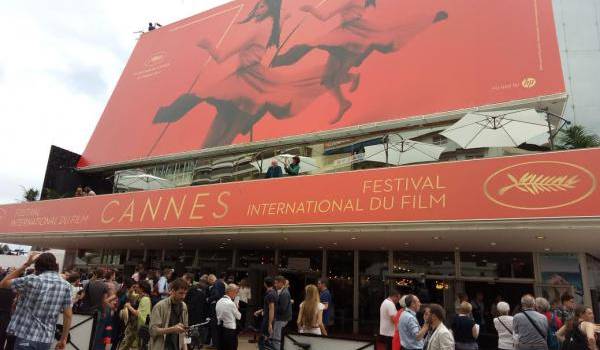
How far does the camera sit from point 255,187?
10719mm

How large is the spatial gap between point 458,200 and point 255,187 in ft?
15.5

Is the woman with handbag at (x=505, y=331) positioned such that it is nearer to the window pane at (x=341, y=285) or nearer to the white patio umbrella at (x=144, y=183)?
the window pane at (x=341, y=285)

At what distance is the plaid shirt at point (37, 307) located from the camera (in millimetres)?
4121

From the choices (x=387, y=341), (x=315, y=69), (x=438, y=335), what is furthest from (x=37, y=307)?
(x=315, y=69)

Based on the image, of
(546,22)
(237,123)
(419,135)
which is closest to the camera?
(546,22)

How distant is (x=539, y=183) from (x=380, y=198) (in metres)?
2.78

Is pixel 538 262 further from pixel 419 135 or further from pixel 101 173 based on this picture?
pixel 101 173

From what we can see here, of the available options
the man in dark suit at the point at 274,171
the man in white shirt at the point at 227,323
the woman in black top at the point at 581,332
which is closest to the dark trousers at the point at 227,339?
the man in white shirt at the point at 227,323

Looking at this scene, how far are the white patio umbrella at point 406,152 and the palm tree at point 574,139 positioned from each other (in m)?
4.53

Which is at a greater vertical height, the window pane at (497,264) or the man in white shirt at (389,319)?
the window pane at (497,264)

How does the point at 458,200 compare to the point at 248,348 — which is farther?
the point at 248,348

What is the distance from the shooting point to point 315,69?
14203 mm

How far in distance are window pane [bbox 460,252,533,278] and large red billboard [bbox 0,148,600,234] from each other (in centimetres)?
385

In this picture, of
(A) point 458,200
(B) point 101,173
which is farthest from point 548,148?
(B) point 101,173
